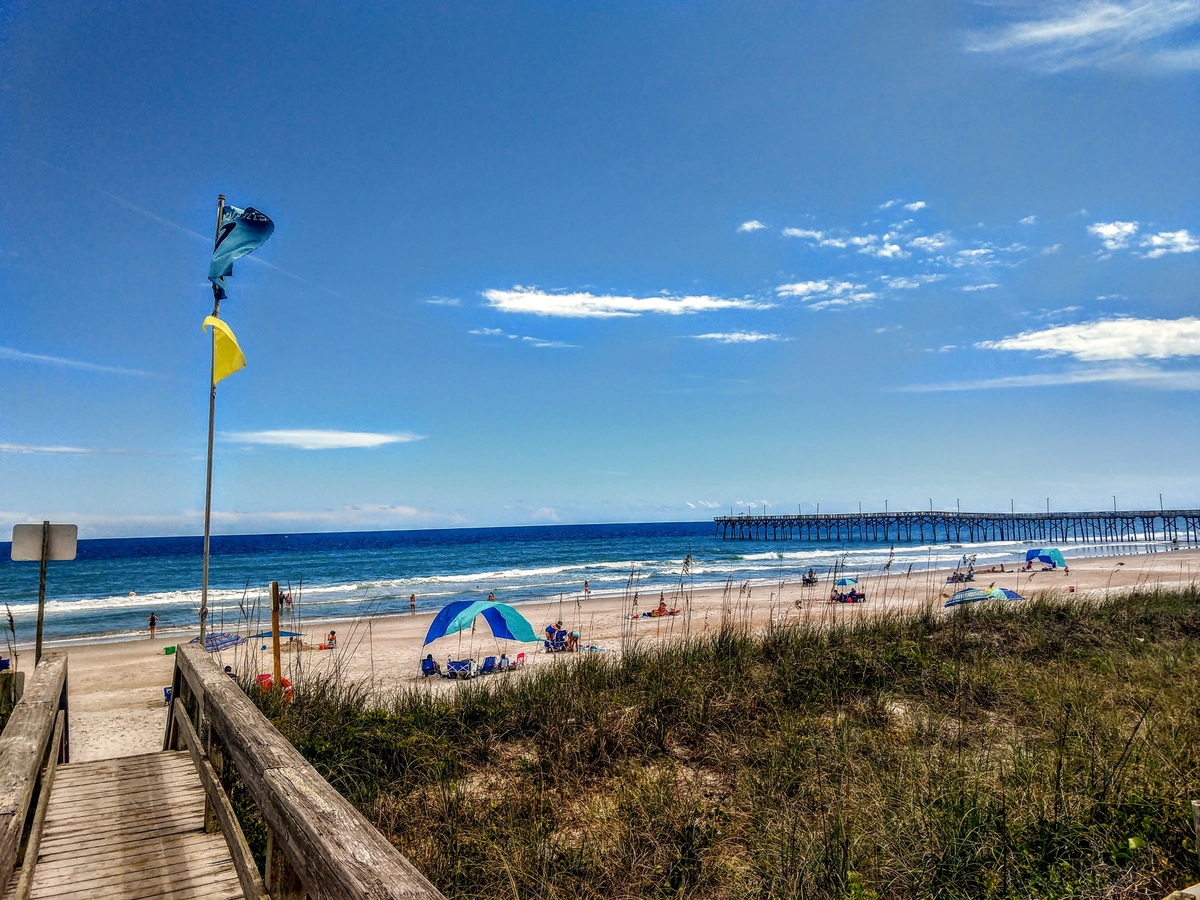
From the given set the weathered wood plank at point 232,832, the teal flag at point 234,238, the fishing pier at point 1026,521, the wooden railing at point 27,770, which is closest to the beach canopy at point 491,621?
the teal flag at point 234,238

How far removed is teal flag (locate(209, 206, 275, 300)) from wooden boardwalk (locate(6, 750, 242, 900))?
5390 millimetres

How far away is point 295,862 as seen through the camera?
6.86 ft

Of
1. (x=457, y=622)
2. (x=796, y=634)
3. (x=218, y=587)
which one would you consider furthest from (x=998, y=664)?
(x=218, y=587)

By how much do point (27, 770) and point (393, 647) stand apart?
16792mm

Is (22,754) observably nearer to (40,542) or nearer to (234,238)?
(40,542)

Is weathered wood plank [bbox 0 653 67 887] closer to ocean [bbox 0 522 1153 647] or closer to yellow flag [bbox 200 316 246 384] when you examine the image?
yellow flag [bbox 200 316 246 384]

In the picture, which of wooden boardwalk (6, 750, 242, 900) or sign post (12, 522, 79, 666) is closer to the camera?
wooden boardwalk (6, 750, 242, 900)

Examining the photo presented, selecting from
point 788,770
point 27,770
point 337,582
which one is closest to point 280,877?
point 27,770

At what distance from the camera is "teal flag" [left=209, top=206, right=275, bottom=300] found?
8.27m

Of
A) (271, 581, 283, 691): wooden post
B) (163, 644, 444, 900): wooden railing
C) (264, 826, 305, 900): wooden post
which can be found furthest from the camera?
(271, 581, 283, 691): wooden post

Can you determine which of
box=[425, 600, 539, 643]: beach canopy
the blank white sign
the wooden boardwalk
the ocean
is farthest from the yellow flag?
the ocean

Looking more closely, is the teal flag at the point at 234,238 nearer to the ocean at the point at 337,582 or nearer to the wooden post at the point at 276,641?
the wooden post at the point at 276,641

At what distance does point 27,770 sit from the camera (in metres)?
2.91

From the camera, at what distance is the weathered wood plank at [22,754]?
2.16 m
